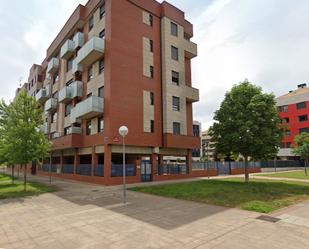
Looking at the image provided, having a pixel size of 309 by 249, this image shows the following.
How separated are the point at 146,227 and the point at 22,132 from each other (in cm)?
1408

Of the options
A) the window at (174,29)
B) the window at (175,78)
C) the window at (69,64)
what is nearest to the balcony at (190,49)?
the window at (174,29)

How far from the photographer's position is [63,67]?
3516cm

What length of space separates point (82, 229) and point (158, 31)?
25.2 metres

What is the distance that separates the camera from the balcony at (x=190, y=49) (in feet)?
101

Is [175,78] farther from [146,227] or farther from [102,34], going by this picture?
[146,227]

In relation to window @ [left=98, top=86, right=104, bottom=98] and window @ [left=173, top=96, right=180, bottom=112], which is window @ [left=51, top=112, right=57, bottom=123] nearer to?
window @ [left=98, top=86, right=104, bottom=98]

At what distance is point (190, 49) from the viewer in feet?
102

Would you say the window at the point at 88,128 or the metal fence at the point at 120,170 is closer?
the metal fence at the point at 120,170

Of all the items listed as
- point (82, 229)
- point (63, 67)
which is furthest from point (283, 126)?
point (63, 67)

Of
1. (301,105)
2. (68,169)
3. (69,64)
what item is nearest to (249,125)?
(68,169)

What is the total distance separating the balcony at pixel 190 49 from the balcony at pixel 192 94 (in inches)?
180

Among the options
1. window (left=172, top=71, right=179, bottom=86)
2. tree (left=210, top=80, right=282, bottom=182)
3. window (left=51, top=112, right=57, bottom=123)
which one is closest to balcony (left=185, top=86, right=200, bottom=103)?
window (left=172, top=71, right=179, bottom=86)

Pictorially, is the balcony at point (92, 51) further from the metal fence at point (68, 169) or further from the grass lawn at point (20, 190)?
the grass lawn at point (20, 190)

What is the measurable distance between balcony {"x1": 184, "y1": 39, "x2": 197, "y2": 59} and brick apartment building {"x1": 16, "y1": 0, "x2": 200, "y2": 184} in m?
0.13
